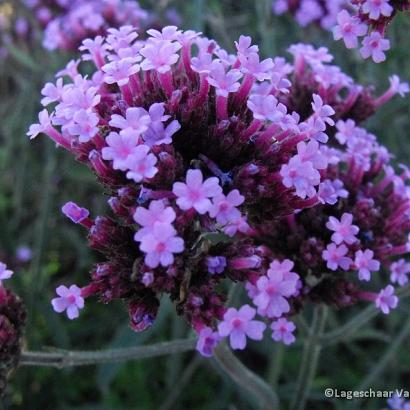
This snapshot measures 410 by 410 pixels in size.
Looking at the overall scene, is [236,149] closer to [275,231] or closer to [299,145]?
[299,145]

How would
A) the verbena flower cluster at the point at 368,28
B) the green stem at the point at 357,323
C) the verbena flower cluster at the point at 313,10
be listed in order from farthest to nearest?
the verbena flower cluster at the point at 313,10, the green stem at the point at 357,323, the verbena flower cluster at the point at 368,28

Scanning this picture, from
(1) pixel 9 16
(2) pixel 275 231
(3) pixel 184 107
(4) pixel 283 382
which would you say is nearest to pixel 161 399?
(4) pixel 283 382

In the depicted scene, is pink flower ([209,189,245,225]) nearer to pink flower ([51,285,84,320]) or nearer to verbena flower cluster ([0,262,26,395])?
pink flower ([51,285,84,320])

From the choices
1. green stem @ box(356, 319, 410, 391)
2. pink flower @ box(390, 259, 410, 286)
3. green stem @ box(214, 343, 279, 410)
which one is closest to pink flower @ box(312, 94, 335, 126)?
pink flower @ box(390, 259, 410, 286)

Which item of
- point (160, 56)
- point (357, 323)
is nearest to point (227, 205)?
point (160, 56)

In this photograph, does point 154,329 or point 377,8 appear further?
point 154,329

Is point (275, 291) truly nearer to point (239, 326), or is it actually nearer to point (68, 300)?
point (239, 326)

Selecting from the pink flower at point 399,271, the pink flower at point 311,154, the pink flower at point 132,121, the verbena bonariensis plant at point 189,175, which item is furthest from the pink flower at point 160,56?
the pink flower at point 399,271

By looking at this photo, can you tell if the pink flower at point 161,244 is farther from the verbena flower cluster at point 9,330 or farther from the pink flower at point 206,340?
the verbena flower cluster at point 9,330
